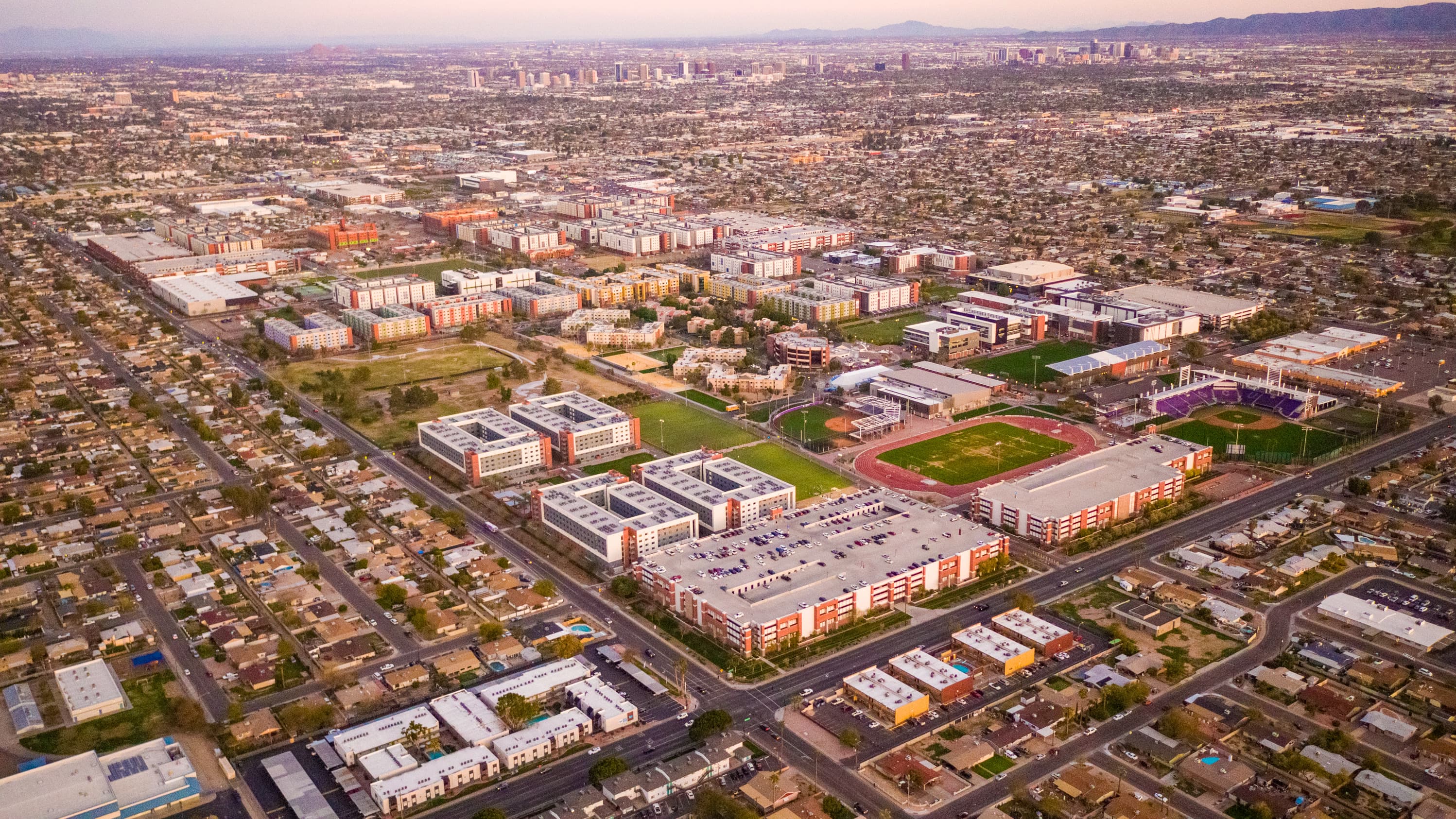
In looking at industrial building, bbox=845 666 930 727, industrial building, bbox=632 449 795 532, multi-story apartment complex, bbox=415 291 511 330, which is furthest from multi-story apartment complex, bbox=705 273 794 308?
industrial building, bbox=845 666 930 727

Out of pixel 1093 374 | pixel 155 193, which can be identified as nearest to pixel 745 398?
pixel 1093 374

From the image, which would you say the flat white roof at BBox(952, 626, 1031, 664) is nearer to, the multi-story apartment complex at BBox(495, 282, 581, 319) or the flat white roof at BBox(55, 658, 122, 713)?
the flat white roof at BBox(55, 658, 122, 713)

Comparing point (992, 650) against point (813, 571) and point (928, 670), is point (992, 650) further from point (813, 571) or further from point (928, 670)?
point (813, 571)

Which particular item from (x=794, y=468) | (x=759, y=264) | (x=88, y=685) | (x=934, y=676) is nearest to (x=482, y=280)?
(x=759, y=264)

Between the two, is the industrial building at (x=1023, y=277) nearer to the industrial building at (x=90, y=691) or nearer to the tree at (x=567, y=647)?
the tree at (x=567, y=647)

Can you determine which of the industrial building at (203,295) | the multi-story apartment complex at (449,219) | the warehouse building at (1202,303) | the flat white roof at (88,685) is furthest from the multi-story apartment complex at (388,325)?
the warehouse building at (1202,303)

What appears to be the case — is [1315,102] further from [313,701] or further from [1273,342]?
[313,701]
